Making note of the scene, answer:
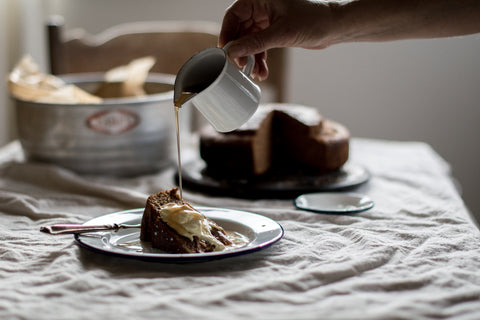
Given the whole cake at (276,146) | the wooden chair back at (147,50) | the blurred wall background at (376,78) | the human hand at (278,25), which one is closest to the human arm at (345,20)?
the human hand at (278,25)

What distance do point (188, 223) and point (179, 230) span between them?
0.8 inches

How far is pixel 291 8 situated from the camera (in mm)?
1129

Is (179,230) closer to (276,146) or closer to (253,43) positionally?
(253,43)

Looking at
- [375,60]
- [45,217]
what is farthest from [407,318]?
[375,60]

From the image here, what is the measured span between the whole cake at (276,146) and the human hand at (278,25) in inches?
9.5

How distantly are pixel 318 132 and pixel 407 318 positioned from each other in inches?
32.2

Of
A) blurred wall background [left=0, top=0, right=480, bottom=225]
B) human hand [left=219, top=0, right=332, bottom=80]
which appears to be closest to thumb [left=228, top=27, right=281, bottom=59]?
human hand [left=219, top=0, right=332, bottom=80]

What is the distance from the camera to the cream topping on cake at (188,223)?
0.89 m

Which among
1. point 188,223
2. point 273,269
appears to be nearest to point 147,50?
point 188,223

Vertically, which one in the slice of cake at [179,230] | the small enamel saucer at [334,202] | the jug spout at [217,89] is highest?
the jug spout at [217,89]

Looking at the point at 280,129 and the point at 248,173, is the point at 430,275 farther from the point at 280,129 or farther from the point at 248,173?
the point at 280,129

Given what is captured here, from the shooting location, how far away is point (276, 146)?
4.84ft

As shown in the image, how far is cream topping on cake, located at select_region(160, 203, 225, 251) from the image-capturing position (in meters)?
0.89

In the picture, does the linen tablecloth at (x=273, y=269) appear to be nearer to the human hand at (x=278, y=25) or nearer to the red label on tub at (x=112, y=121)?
the red label on tub at (x=112, y=121)
